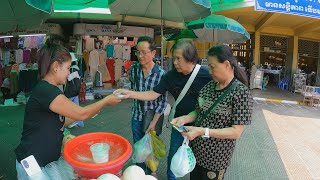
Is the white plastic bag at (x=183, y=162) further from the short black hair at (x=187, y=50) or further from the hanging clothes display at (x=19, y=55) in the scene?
the hanging clothes display at (x=19, y=55)

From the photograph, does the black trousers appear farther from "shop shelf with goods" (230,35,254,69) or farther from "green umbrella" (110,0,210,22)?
"shop shelf with goods" (230,35,254,69)

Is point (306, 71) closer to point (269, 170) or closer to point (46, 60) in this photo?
→ point (269, 170)

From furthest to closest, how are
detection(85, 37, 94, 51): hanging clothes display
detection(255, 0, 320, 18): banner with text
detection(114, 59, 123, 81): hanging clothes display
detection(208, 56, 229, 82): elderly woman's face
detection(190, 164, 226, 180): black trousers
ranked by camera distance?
detection(114, 59, 123, 81): hanging clothes display, detection(85, 37, 94, 51): hanging clothes display, detection(255, 0, 320, 18): banner with text, detection(190, 164, 226, 180): black trousers, detection(208, 56, 229, 82): elderly woman's face

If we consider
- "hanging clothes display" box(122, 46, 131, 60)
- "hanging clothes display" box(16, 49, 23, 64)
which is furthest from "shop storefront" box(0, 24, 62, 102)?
"hanging clothes display" box(122, 46, 131, 60)

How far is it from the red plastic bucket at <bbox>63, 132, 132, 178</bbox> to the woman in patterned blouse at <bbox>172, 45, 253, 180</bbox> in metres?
0.51

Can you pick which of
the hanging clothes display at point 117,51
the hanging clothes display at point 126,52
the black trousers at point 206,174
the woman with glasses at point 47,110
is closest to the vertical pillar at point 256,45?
the hanging clothes display at point 126,52

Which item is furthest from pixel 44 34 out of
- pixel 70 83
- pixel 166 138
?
pixel 166 138

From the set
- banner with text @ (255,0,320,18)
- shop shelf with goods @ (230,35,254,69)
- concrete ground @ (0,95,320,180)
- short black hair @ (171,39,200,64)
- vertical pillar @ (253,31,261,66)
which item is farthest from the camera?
shop shelf with goods @ (230,35,254,69)

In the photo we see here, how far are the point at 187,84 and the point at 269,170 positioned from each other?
2.63 metres

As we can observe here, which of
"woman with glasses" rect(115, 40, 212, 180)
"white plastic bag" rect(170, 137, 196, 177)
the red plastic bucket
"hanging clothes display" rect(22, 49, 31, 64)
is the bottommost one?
"white plastic bag" rect(170, 137, 196, 177)

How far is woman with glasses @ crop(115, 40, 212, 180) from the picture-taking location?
2529 mm

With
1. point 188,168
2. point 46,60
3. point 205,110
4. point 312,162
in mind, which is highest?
point 46,60

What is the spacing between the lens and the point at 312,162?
189 inches

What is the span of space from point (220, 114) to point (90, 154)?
3.17 feet
